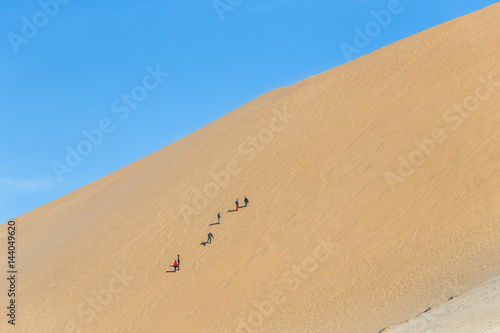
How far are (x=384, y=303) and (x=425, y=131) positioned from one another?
35.1ft

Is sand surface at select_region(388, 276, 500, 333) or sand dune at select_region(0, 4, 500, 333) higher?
sand dune at select_region(0, 4, 500, 333)

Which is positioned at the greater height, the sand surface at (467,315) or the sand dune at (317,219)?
the sand dune at (317,219)

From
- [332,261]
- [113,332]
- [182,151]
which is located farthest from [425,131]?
[182,151]

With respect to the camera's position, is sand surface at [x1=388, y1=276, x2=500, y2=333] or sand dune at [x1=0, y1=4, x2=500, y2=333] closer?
sand surface at [x1=388, y1=276, x2=500, y2=333]

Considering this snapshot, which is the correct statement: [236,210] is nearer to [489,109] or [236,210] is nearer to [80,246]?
[80,246]

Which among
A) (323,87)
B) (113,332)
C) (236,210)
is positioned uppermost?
(323,87)

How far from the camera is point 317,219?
2314cm

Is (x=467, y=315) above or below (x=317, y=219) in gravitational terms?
below

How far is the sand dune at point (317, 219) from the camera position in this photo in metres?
18.5

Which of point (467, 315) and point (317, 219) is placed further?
point (317, 219)

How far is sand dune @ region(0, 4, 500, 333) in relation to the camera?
18.5m

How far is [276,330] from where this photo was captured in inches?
715

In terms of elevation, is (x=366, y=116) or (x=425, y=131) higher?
(x=366, y=116)

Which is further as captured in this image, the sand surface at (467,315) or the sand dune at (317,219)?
the sand dune at (317,219)
